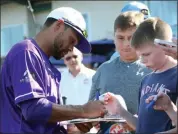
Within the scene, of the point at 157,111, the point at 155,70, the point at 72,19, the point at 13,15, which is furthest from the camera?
the point at 13,15

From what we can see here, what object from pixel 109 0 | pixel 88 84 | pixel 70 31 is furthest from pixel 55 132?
pixel 109 0

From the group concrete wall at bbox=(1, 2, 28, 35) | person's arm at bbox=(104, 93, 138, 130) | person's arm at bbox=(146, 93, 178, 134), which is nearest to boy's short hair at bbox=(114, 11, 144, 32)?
person's arm at bbox=(104, 93, 138, 130)

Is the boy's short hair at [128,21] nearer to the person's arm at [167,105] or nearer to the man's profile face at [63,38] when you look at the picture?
the man's profile face at [63,38]

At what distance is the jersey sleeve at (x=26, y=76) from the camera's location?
255 centimetres

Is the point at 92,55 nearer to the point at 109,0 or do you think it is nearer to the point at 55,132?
the point at 109,0

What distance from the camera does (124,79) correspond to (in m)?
3.15

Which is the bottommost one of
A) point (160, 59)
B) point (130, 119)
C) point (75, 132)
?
point (75, 132)

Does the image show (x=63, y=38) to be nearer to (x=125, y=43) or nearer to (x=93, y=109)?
(x=93, y=109)

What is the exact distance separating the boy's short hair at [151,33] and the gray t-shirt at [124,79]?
2.25ft

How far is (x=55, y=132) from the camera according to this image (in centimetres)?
273

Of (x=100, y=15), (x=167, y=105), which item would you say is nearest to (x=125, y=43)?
(x=167, y=105)

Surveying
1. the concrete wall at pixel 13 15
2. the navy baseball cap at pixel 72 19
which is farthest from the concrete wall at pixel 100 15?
the navy baseball cap at pixel 72 19

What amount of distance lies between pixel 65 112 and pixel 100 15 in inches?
423

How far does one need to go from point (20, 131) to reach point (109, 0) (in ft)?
35.0
